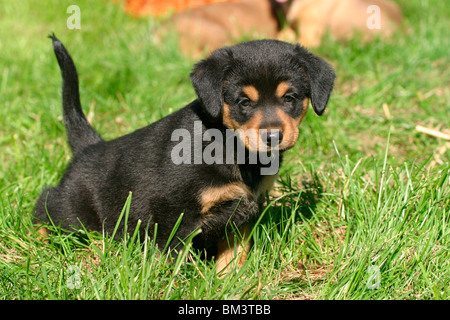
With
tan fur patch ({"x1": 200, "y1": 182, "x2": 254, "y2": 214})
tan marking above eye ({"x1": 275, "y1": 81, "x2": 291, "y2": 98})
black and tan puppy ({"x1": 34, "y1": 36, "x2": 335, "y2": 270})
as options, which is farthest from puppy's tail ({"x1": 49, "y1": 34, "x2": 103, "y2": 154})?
tan marking above eye ({"x1": 275, "y1": 81, "x2": 291, "y2": 98})

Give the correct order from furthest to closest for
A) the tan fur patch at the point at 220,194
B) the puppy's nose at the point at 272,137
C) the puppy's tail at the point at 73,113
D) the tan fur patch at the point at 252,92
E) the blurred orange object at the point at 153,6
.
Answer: the blurred orange object at the point at 153,6, the puppy's tail at the point at 73,113, the tan fur patch at the point at 220,194, the tan fur patch at the point at 252,92, the puppy's nose at the point at 272,137

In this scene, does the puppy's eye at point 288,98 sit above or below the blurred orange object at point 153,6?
below

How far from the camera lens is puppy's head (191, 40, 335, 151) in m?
2.67

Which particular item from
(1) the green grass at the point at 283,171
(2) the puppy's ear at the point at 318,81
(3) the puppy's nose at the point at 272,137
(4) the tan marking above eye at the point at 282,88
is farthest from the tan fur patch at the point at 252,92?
(1) the green grass at the point at 283,171

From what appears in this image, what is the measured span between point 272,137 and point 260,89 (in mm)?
289

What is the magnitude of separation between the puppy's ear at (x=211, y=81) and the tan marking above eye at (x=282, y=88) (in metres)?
0.30

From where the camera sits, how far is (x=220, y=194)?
284cm

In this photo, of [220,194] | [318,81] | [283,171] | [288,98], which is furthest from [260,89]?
[283,171]

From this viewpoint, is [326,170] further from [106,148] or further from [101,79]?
[101,79]

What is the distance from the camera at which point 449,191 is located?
321 centimetres

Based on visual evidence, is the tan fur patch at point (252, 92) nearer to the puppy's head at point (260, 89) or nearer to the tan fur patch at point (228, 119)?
the puppy's head at point (260, 89)

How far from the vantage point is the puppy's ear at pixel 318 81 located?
286 centimetres

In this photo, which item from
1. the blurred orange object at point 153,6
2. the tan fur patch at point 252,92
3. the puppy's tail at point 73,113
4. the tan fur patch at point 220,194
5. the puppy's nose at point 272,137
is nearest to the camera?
the puppy's nose at point 272,137
